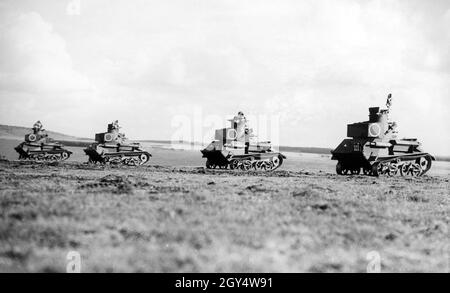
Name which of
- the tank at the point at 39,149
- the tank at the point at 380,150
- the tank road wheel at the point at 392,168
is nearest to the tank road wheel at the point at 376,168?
the tank at the point at 380,150

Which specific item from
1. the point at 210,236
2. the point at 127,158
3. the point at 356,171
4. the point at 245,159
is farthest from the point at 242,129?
the point at 210,236

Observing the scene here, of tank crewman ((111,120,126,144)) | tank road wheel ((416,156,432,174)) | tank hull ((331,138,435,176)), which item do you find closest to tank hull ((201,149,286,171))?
tank hull ((331,138,435,176))

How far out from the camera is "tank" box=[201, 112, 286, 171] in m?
28.9

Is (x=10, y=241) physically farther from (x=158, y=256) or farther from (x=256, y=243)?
(x=256, y=243)

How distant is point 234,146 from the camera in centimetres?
2911

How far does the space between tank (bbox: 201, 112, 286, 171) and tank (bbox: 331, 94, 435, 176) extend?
587cm

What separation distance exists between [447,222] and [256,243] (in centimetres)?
484

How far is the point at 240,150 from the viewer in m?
29.3

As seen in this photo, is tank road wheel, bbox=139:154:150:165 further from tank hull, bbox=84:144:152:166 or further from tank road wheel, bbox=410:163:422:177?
tank road wheel, bbox=410:163:422:177

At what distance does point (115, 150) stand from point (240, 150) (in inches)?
442

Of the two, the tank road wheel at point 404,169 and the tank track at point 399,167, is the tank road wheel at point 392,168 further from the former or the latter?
the tank road wheel at point 404,169

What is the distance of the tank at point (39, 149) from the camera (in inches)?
1511
